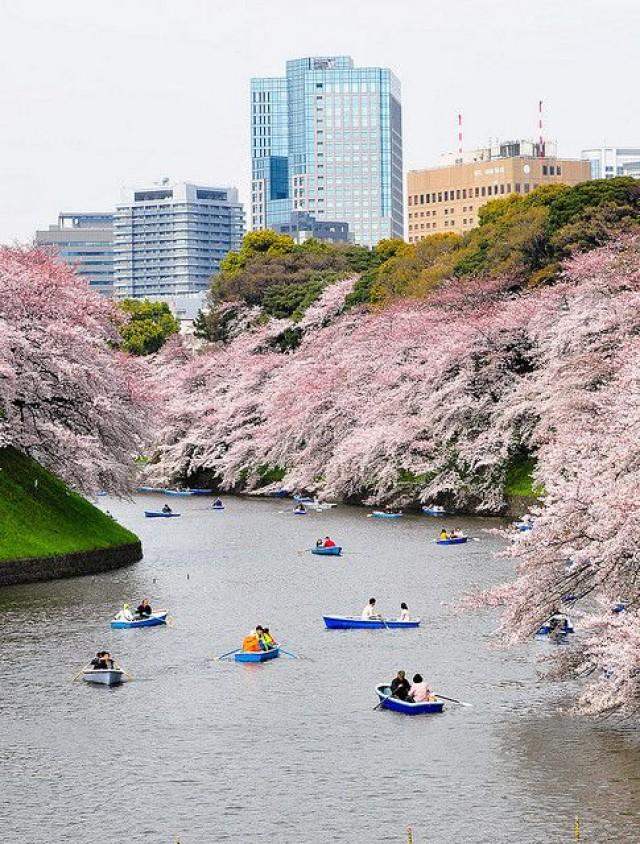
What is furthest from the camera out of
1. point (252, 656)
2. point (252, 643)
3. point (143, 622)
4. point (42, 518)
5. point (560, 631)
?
point (42, 518)

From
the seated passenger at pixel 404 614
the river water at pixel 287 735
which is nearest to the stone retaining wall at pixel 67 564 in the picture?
the river water at pixel 287 735

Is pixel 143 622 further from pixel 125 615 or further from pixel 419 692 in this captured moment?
pixel 419 692

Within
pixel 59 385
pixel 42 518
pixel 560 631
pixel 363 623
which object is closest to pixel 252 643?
pixel 363 623

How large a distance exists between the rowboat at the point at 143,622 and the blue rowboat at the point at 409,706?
14.4 metres

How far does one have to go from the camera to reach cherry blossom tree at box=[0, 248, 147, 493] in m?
69.7

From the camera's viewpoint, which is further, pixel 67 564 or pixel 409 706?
pixel 67 564

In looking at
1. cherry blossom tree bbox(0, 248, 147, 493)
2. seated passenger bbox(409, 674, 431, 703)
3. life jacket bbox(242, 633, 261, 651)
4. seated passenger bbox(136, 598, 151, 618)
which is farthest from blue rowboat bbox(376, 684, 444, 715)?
cherry blossom tree bbox(0, 248, 147, 493)

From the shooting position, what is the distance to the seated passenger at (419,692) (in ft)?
134

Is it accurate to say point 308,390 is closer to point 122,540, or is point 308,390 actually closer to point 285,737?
point 122,540

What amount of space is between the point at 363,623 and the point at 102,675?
11.9 m

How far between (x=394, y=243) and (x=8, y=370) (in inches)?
3764

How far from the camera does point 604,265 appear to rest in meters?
87.8

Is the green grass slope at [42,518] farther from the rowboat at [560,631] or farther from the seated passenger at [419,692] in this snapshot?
the seated passenger at [419,692]

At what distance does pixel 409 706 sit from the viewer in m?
41.0
